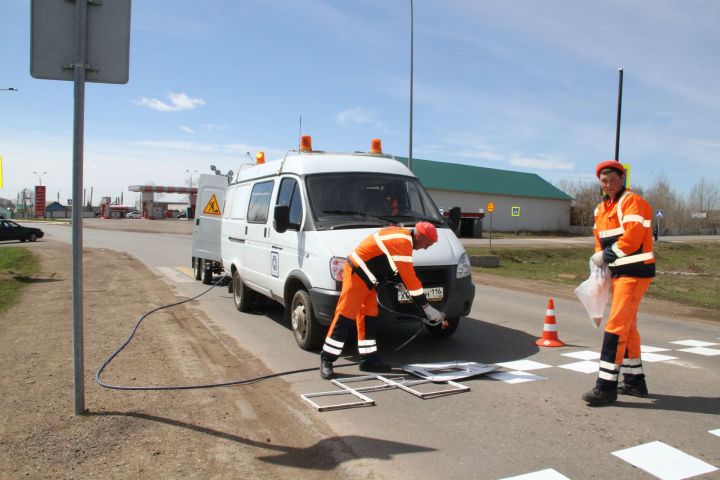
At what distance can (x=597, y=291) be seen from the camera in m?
5.23

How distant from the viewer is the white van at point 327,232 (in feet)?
21.2

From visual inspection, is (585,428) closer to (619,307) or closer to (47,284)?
(619,307)

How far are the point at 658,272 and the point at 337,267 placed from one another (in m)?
21.5

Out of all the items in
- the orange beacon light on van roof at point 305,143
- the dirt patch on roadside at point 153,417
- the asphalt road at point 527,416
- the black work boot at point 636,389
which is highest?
the orange beacon light on van roof at point 305,143

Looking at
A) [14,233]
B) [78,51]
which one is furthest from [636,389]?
[14,233]

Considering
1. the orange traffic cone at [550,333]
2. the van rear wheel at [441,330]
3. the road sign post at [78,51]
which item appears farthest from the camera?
the van rear wheel at [441,330]

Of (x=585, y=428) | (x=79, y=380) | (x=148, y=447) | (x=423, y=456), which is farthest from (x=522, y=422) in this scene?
(x=79, y=380)

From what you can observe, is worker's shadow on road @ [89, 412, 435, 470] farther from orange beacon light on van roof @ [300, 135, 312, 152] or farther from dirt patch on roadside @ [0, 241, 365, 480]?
orange beacon light on van roof @ [300, 135, 312, 152]

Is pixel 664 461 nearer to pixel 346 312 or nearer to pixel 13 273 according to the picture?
pixel 346 312

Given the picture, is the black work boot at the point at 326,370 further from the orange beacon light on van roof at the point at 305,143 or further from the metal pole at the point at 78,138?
the orange beacon light on van roof at the point at 305,143

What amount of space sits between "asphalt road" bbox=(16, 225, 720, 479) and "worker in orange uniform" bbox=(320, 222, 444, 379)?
52 centimetres

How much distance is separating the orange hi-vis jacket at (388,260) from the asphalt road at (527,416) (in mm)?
1023

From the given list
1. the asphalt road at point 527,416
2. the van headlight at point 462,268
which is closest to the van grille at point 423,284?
the van headlight at point 462,268

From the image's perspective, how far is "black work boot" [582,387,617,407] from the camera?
486cm
